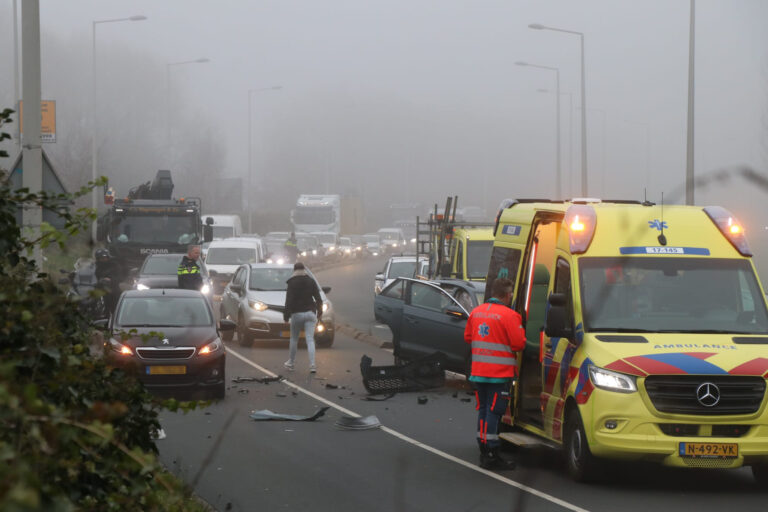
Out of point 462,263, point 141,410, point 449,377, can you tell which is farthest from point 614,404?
point 462,263

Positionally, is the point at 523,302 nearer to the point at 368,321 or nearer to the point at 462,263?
the point at 462,263

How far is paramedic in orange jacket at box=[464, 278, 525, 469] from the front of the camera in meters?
10.3

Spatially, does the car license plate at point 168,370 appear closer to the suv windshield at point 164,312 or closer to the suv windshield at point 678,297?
the suv windshield at point 164,312

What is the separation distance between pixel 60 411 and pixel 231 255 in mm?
35161

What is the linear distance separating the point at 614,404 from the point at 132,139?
2447 inches

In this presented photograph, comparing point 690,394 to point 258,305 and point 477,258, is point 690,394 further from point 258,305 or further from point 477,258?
point 477,258

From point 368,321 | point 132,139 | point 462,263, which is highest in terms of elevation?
point 132,139

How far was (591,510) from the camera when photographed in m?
8.55

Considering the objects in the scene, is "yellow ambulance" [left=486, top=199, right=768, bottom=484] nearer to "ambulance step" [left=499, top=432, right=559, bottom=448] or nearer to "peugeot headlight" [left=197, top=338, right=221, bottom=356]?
"ambulance step" [left=499, top=432, right=559, bottom=448]

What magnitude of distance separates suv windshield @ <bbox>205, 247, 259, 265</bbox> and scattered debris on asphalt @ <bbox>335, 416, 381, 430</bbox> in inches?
940

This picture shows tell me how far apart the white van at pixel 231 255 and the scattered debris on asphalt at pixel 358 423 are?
23260 millimetres

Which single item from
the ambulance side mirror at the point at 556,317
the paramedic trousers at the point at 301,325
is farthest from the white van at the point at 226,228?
the ambulance side mirror at the point at 556,317

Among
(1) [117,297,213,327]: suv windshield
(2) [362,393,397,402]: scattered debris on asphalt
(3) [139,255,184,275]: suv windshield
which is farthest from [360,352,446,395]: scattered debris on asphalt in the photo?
(3) [139,255,184,275]: suv windshield

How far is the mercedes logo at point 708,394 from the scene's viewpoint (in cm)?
909
